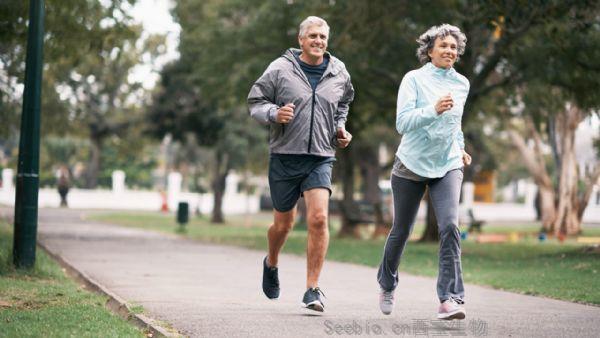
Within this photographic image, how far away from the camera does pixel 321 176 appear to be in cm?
779

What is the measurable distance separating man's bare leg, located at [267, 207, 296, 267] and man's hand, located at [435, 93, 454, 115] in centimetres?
152

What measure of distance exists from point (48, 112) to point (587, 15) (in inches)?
1001

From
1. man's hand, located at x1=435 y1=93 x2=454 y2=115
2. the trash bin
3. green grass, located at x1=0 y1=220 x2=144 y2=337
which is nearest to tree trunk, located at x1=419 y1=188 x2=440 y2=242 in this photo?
the trash bin

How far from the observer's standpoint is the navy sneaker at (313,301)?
7.80 m

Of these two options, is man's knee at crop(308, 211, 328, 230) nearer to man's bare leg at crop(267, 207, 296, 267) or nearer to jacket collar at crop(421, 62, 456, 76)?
man's bare leg at crop(267, 207, 296, 267)

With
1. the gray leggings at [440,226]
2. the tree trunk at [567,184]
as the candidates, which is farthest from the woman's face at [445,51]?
the tree trunk at [567,184]

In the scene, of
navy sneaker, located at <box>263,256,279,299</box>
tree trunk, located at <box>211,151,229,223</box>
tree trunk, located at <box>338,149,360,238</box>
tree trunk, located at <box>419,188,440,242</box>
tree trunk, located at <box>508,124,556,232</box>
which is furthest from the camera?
tree trunk, located at <box>211,151,229,223</box>

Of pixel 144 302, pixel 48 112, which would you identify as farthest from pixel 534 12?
pixel 48 112

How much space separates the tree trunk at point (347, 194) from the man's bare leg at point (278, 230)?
19.8 metres

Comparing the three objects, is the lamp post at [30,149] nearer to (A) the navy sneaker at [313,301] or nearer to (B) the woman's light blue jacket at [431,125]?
(A) the navy sneaker at [313,301]

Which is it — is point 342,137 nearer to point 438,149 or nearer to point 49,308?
point 438,149

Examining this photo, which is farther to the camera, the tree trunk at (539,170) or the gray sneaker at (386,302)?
the tree trunk at (539,170)

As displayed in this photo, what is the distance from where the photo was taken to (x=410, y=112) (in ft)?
23.6

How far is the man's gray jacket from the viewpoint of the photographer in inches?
303
